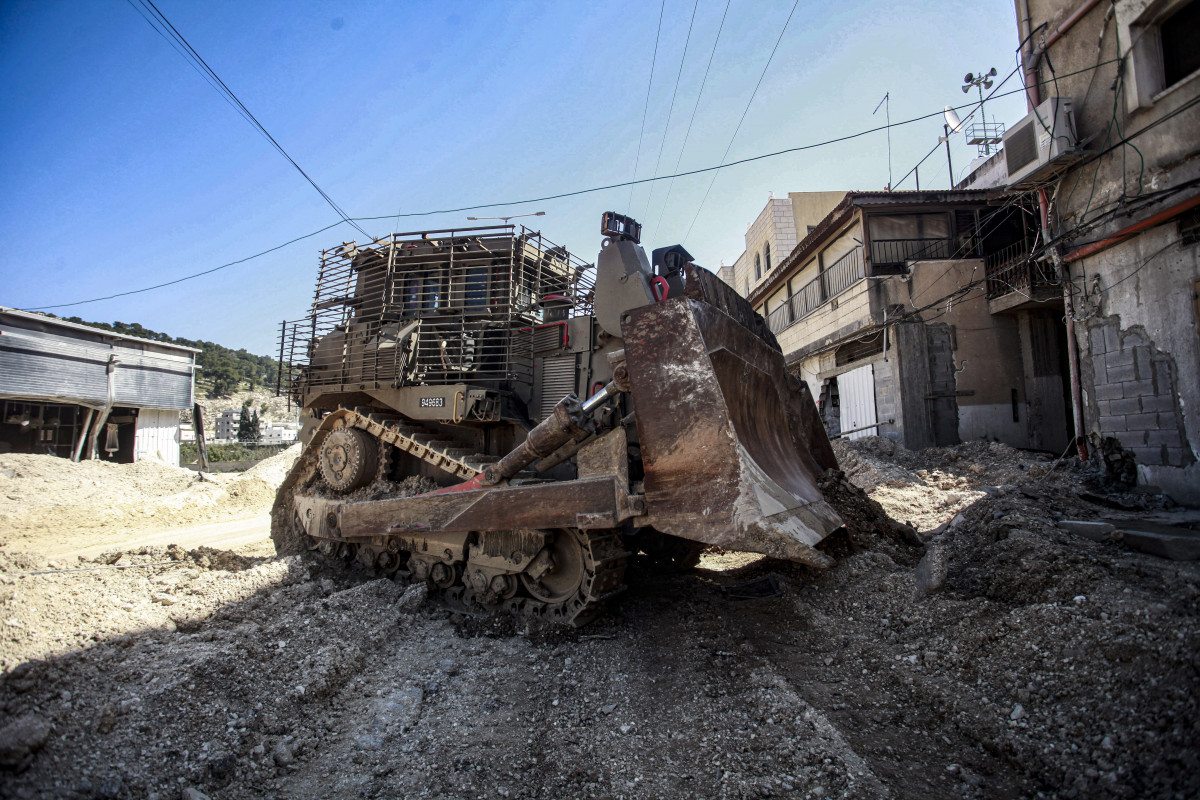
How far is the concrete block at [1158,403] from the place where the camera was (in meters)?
6.65

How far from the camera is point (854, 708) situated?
2.83m

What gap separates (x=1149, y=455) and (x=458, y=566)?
866 cm

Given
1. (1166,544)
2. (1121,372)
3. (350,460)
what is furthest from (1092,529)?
(350,460)

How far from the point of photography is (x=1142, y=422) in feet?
23.0

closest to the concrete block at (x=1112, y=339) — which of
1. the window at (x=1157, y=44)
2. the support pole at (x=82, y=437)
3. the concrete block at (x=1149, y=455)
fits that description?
the concrete block at (x=1149, y=455)

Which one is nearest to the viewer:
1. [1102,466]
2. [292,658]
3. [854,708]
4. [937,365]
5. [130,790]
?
[130,790]

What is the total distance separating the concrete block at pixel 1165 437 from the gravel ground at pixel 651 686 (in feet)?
11.4

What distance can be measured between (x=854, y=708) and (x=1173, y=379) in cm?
711

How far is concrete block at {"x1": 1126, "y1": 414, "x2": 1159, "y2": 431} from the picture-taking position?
22.5 ft

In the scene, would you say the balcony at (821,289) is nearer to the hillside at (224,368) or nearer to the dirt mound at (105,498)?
the dirt mound at (105,498)

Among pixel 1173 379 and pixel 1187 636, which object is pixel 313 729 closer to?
pixel 1187 636

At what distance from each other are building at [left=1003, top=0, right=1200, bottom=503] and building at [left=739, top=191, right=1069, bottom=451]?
510 centimetres

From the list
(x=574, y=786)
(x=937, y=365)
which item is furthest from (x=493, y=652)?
(x=937, y=365)

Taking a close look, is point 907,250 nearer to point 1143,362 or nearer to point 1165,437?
point 1143,362
